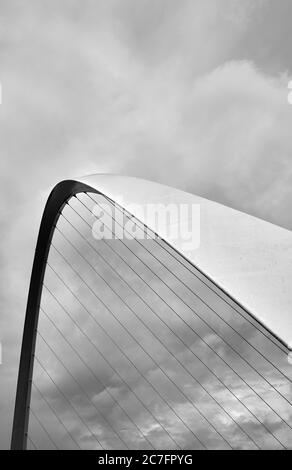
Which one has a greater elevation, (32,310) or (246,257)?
(32,310)

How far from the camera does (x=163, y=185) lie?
42.0 feet

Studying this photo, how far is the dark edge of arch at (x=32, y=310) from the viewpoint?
16547mm

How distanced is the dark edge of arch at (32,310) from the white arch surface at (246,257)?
5.72 m

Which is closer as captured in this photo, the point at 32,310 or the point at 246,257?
the point at 246,257

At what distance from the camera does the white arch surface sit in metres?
7.69

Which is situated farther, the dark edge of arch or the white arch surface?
the dark edge of arch

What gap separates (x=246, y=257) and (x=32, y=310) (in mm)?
11534

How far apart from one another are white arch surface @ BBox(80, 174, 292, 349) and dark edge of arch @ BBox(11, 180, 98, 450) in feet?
18.8

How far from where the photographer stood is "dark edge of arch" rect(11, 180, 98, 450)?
1655 cm

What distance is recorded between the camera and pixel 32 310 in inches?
709
